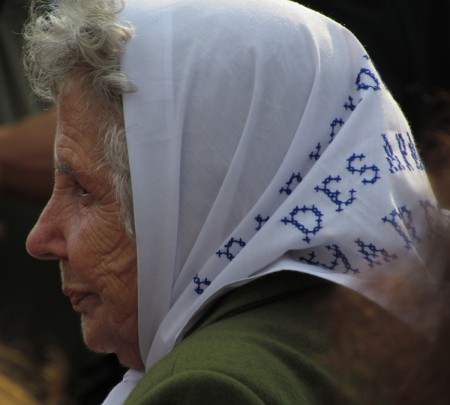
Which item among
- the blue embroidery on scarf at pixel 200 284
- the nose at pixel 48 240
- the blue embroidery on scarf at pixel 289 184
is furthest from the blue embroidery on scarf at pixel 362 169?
the nose at pixel 48 240

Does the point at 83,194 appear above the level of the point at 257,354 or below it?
below

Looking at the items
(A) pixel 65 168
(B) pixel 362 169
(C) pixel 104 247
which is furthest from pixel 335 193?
(A) pixel 65 168

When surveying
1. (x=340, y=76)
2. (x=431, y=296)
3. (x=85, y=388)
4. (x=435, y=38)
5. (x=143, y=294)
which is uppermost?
(x=431, y=296)

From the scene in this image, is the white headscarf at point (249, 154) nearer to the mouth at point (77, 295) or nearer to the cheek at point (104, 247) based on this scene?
the cheek at point (104, 247)

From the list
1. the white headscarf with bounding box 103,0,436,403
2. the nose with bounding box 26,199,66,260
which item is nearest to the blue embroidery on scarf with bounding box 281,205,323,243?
the white headscarf with bounding box 103,0,436,403

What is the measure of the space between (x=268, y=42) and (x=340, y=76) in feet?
0.60

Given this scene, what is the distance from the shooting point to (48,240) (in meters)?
2.66

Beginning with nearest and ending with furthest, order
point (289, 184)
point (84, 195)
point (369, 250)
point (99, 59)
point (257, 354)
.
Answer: point (257, 354) < point (369, 250) < point (289, 184) < point (99, 59) < point (84, 195)

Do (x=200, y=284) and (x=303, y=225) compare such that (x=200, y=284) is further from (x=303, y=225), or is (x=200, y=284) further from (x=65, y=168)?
(x=65, y=168)

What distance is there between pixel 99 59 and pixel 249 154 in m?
0.44

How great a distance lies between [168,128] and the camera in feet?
8.00

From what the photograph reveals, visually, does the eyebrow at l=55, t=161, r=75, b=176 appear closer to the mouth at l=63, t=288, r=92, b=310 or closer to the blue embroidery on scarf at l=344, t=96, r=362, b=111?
the mouth at l=63, t=288, r=92, b=310

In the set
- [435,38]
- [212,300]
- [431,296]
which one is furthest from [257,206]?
[435,38]

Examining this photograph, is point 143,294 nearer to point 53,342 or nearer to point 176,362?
point 176,362
